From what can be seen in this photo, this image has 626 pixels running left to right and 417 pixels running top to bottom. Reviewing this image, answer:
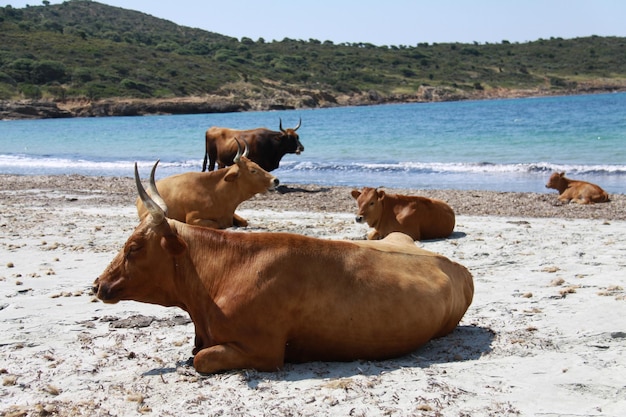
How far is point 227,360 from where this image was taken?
5.54 meters

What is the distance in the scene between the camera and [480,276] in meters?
8.81

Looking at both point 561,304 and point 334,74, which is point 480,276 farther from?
point 334,74

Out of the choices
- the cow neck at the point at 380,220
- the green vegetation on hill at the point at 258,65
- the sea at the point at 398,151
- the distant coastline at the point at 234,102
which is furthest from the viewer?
the green vegetation on hill at the point at 258,65

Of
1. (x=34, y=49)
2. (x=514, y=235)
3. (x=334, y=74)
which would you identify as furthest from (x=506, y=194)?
(x=334, y=74)

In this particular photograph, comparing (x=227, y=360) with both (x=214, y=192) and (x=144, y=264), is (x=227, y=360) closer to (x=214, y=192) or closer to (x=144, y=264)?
(x=144, y=264)

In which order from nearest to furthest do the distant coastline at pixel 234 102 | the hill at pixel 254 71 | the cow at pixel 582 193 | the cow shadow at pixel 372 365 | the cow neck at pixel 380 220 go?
the cow shadow at pixel 372 365 → the cow neck at pixel 380 220 → the cow at pixel 582 193 → the distant coastline at pixel 234 102 → the hill at pixel 254 71

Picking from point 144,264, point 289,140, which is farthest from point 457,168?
point 144,264

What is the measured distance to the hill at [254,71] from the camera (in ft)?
269

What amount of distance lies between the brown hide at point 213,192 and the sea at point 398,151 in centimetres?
991

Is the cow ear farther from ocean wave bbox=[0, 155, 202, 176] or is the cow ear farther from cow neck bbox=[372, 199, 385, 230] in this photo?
ocean wave bbox=[0, 155, 202, 176]

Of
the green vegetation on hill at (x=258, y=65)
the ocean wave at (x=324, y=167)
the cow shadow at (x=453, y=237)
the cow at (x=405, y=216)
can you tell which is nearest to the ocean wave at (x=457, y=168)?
the ocean wave at (x=324, y=167)

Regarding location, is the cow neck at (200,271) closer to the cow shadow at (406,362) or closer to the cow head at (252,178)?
the cow shadow at (406,362)

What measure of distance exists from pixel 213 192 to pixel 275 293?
7.54m

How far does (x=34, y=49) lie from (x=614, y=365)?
319 ft
